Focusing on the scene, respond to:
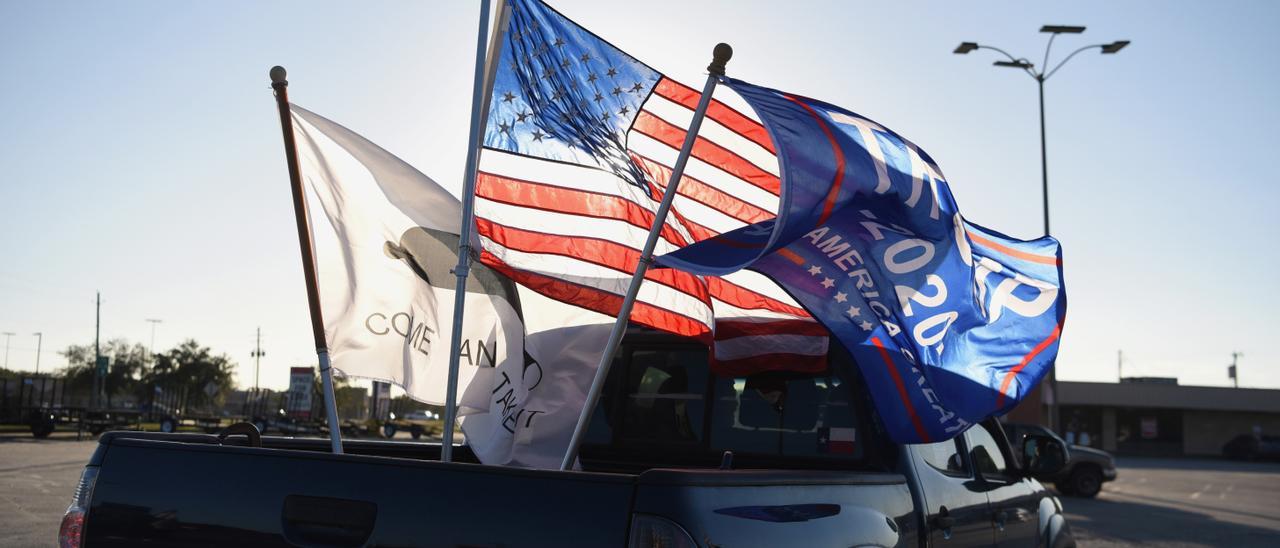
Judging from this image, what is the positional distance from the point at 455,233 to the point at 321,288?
67 cm

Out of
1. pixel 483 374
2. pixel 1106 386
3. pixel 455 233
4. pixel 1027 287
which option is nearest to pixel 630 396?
pixel 483 374

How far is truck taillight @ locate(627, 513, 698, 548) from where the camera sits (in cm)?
267

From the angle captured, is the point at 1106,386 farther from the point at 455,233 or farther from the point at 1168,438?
the point at 455,233

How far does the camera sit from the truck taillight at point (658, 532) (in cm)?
267

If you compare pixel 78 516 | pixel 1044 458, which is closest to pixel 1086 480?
pixel 1044 458

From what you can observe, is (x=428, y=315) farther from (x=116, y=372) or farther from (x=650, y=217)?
(x=116, y=372)

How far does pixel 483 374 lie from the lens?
194 inches

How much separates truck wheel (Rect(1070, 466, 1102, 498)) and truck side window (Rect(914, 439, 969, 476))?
737 inches

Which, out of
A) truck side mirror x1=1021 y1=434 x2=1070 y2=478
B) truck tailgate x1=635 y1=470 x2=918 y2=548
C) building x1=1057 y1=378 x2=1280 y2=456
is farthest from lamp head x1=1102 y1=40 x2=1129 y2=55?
building x1=1057 y1=378 x2=1280 y2=456

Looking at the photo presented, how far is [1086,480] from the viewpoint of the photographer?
21.9 meters

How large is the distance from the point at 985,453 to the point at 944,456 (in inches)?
28.8

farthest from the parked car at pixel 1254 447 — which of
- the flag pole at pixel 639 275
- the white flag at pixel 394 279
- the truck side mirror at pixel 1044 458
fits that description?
the flag pole at pixel 639 275

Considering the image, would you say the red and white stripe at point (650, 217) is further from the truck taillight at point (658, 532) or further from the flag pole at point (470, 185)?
the truck taillight at point (658, 532)

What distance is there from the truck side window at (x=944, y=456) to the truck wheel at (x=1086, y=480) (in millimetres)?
18726
